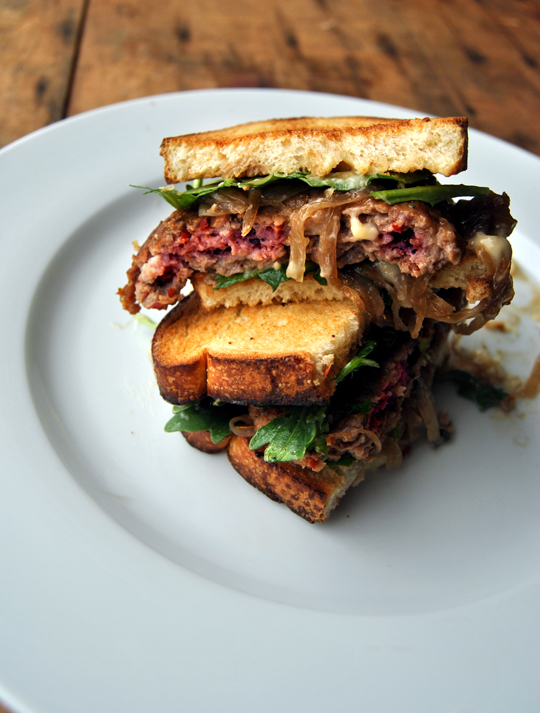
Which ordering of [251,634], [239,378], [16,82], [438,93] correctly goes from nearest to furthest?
[251,634] → [239,378] → [16,82] → [438,93]

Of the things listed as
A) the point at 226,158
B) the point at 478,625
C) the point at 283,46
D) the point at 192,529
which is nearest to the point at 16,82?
the point at 283,46

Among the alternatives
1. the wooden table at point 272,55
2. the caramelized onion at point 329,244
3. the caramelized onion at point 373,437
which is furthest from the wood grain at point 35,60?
the caramelized onion at point 373,437

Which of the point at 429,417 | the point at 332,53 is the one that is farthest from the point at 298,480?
the point at 332,53

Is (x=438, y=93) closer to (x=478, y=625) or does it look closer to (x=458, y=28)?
(x=458, y=28)

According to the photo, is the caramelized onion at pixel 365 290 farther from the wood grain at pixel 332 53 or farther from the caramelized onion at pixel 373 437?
the wood grain at pixel 332 53

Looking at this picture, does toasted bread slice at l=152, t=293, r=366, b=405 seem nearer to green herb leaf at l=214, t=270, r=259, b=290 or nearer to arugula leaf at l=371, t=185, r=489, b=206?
green herb leaf at l=214, t=270, r=259, b=290

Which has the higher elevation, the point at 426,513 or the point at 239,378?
the point at 239,378

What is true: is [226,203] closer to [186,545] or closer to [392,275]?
[392,275]

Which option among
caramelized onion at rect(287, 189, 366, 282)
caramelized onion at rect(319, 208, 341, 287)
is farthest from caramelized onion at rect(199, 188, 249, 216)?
caramelized onion at rect(319, 208, 341, 287)
